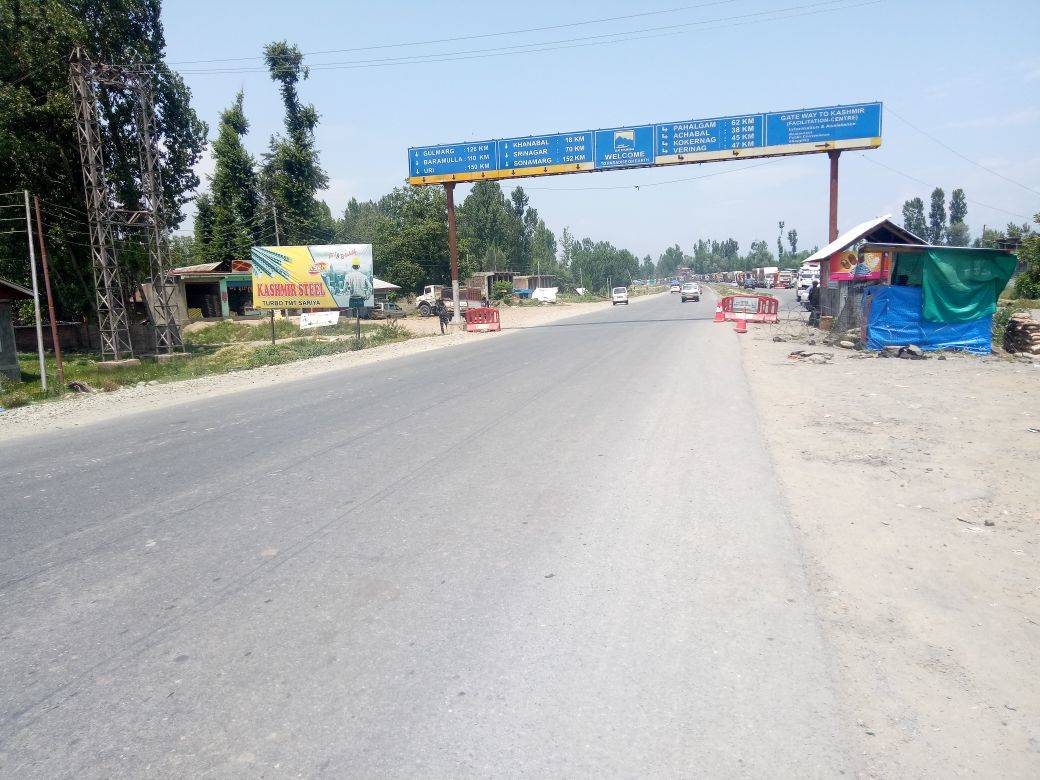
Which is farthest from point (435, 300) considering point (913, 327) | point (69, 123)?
point (913, 327)

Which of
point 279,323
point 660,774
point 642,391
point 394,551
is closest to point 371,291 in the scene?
point 279,323

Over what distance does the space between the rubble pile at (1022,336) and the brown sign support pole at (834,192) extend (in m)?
14.5

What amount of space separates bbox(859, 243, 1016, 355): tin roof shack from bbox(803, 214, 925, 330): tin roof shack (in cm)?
Answer: 115

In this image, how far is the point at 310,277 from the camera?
1050 inches

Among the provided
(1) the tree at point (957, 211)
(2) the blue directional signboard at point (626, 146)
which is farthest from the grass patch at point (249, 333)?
(1) the tree at point (957, 211)

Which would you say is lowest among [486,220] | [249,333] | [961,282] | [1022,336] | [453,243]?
[1022,336]

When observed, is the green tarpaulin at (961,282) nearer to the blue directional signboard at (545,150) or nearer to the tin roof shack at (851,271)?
the tin roof shack at (851,271)

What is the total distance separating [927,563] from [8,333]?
23943 mm

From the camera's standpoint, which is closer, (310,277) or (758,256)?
(310,277)

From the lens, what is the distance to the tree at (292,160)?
5053 centimetres

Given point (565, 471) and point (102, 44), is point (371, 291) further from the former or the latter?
point (565, 471)

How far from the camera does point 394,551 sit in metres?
4.86

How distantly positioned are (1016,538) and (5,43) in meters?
34.1

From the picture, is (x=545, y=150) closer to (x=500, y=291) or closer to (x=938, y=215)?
(x=500, y=291)
